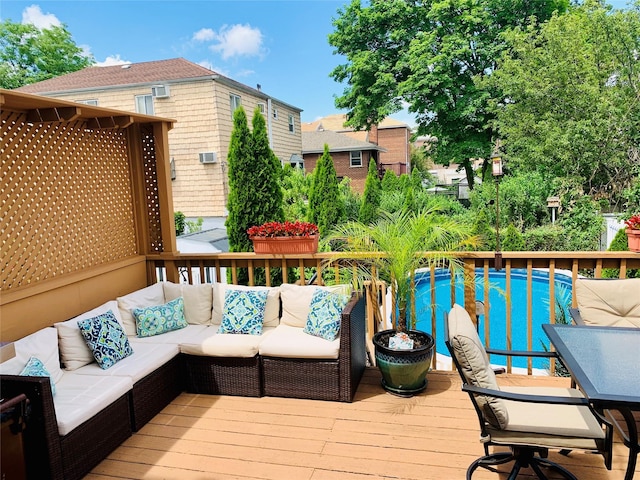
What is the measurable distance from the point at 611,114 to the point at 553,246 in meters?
4.06

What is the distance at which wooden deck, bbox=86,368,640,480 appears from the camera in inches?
106

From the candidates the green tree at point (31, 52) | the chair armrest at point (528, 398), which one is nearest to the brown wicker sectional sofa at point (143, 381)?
the chair armrest at point (528, 398)

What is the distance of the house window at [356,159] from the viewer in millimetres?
22000

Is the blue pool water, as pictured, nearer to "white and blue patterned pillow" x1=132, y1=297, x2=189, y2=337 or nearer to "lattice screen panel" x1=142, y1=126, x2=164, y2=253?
"white and blue patterned pillow" x1=132, y1=297, x2=189, y2=337

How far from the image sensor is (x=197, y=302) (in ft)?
14.2

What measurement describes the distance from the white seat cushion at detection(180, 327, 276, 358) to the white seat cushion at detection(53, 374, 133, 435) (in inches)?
25.3

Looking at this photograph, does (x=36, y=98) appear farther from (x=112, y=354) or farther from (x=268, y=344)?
(x=268, y=344)

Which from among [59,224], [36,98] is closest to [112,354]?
[59,224]

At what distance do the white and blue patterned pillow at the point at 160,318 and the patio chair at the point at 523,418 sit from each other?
2.63 m

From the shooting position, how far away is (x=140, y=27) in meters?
14.5

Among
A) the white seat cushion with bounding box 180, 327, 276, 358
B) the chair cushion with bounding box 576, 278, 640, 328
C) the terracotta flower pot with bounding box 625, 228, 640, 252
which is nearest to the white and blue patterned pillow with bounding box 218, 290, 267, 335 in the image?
the white seat cushion with bounding box 180, 327, 276, 358

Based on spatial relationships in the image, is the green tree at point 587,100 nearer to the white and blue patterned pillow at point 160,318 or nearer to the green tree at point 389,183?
the green tree at point 389,183

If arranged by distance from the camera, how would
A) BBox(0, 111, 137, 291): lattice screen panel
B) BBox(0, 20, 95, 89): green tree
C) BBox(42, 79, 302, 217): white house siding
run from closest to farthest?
BBox(0, 111, 137, 291): lattice screen panel < BBox(42, 79, 302, 217): white house siding < BBox(0, 20, 95, 89): green tree

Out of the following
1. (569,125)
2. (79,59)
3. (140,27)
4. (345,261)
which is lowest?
(345,261)
